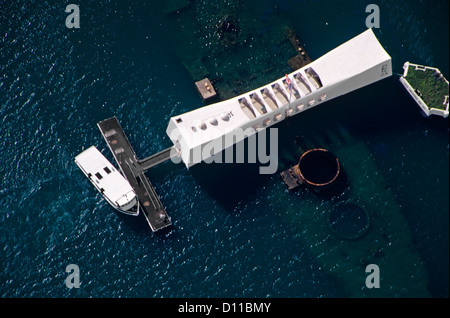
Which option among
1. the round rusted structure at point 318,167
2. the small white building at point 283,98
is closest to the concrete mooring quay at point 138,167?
the small white building at point 283,98

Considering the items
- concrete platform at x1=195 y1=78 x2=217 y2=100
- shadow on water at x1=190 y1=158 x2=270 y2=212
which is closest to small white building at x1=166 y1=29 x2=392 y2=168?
shadow on water at x1=190 y1=158 x2=270 y2=212

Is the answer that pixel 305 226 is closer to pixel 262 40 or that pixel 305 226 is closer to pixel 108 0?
Answer: pixel 262 40

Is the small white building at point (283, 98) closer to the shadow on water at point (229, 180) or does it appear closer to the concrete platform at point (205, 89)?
the shadow on water at point (229, 180)

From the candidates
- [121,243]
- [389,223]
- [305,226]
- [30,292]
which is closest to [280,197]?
[305,226]

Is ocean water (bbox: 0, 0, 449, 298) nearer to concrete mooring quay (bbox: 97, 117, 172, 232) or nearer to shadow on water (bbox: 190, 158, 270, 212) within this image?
shadow on water (bbox: 190, 158, 270, 212)

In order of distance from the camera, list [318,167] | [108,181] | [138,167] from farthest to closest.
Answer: [318,167] < [138,167] < [108,181]

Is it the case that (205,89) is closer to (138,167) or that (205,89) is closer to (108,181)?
(138,167)

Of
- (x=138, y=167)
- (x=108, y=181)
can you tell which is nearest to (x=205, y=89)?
(x=138, y=167)
